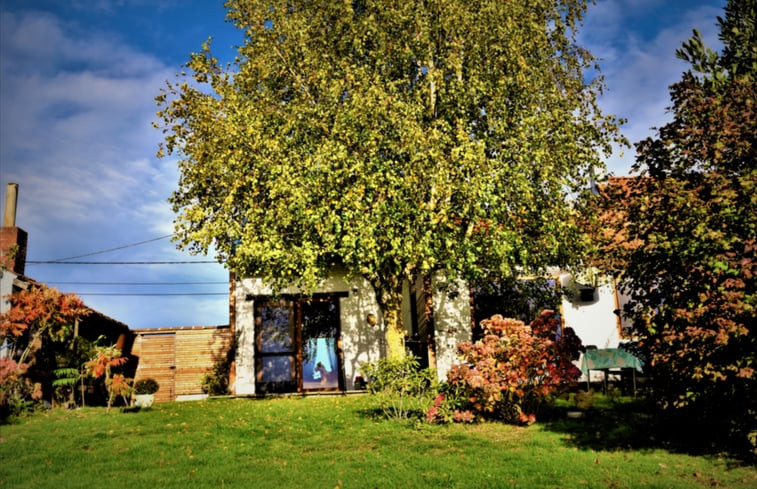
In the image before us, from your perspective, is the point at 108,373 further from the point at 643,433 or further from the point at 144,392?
the point at 643,433

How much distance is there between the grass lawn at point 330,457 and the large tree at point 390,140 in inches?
152

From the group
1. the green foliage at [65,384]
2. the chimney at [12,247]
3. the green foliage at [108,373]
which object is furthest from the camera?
the chimney at [12,247]

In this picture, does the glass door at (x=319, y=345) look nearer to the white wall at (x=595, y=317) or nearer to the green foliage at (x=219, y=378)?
the green foliage at (x=219, y=378)

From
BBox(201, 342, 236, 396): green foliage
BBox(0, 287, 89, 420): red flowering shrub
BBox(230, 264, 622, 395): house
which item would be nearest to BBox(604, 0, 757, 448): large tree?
BBox(230, 264, 622, 395): house

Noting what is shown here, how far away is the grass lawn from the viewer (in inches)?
311

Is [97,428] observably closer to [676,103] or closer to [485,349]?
[485,349]

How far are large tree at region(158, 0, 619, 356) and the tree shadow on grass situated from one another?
3961 mm

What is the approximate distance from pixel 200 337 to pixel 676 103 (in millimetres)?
16674

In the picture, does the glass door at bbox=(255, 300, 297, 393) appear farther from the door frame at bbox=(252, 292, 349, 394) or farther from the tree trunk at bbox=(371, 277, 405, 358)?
the tree trunk at bbox=(371, 277, 405, 358)

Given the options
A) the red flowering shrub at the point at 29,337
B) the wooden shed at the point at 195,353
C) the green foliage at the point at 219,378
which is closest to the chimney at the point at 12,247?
the red flowering shrub at the point at 29,337

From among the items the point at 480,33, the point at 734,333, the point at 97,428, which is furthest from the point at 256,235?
the point at 734,333

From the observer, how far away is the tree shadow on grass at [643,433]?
917 centimetres

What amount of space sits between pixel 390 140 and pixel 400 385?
5840mm

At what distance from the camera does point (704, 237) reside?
25.8 feet
